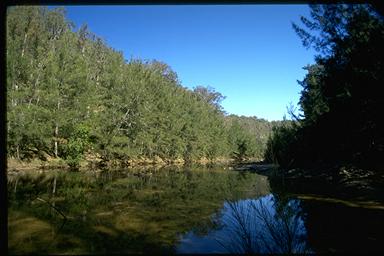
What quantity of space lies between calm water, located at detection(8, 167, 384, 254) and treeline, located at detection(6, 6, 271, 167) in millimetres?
20862

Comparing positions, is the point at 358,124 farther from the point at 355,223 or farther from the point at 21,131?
the point at 21,131

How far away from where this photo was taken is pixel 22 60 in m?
40.3

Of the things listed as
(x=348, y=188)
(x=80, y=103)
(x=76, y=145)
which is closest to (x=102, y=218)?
(x=348, y=188)

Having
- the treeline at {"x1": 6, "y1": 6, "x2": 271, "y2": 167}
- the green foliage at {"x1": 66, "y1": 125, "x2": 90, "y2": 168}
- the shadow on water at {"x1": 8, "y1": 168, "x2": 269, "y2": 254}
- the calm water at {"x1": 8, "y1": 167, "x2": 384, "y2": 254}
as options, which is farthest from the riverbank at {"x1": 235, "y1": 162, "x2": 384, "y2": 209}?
the treeline at {"x1": 6, "y1": 6, "x2": 271, "y2": 167}

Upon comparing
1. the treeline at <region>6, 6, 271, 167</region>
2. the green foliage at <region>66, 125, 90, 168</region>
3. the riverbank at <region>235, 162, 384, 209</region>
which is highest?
the treeline at <region>6, 6, 271, 167</region>

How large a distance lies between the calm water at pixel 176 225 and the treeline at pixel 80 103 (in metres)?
20.9

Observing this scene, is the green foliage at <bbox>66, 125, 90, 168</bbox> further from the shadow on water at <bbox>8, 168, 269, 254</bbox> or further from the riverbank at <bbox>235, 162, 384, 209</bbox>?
the riverbank at <bbox>235, 162, 384, 209</bbox>

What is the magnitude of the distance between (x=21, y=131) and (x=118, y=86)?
2199 cm

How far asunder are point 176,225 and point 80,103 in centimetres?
3496

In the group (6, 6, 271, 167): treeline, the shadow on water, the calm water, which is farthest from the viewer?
(6, 6, 271, 167): treeline

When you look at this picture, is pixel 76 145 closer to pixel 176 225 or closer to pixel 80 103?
pixel 80 103

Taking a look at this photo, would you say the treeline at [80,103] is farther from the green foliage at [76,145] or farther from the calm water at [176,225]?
the calm water at [176,225]

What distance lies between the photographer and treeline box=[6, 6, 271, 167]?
129 ft

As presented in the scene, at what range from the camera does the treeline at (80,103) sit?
39312 millimetres
